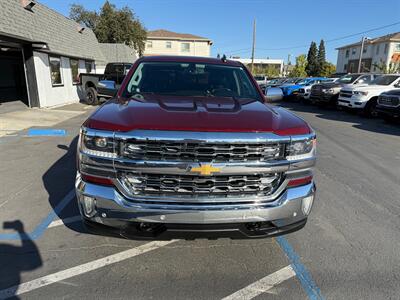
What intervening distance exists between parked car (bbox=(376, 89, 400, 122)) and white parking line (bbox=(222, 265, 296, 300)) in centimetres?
1111

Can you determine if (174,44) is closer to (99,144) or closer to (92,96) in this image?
(92,96)

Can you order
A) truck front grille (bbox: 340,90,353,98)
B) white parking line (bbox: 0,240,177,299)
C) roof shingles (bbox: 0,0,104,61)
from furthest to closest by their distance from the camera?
truck front grille (bbox: 340,90,353,98) < roof shingles (bbox: 0,0,104,61) < white parking line (bbox: 0,240,177,299)

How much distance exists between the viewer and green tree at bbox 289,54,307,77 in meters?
78.0

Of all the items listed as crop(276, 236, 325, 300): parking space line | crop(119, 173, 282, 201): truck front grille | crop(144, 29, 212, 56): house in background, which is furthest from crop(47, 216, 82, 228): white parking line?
crop(144, 29, 212, 56): house in background

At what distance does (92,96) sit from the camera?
57.1 ft

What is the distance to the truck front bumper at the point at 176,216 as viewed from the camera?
246cm

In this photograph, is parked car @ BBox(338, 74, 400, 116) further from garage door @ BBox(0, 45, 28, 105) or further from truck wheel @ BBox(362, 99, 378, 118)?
garage door @ BBox(0, 45, 28, 105)

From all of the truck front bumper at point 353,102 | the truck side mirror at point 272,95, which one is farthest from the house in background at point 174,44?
the truck side mirror at point 272,95

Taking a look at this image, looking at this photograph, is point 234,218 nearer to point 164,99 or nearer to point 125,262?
point 125,262

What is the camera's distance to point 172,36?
201 ft

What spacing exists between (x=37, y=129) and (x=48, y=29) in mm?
9239

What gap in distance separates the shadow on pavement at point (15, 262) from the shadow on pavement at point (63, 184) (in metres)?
0.51

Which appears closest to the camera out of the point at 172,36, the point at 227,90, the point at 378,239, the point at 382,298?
the point at 382,298

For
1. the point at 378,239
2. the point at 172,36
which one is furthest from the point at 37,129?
the point at 172,36
